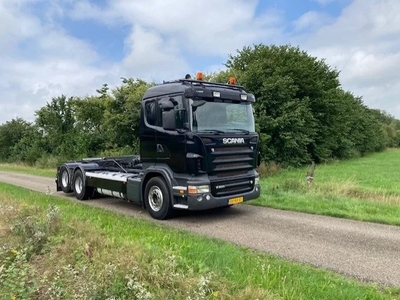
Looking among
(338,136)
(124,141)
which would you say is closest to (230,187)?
(124,141)

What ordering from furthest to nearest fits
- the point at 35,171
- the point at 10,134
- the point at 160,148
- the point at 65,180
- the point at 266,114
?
the point at 10,134, the point at 35,171, the point at 266,114, the point at 65,180, the point at 160,148

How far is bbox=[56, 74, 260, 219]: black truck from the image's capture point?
291 inches

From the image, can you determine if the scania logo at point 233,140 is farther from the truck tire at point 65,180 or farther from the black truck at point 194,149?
the truck tire at point 65,180

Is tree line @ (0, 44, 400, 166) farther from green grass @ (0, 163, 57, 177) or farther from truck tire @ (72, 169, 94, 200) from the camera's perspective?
truck tire @ (72, 169, 94, 200)

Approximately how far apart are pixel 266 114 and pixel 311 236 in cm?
1626

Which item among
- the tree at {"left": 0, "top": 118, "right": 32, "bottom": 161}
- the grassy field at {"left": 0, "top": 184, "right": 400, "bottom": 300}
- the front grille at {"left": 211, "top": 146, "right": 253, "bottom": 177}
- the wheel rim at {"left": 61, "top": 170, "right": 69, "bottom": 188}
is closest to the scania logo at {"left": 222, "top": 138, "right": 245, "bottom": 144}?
the front grille at {"left": 211, "top": 146, "right": 253, "bottom": 177}

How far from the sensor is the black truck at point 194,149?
24.2 feet

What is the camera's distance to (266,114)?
22.2 m

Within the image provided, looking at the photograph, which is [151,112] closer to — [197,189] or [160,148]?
[160,148]

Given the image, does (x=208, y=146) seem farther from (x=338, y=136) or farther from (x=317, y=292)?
(x=338, y=136)

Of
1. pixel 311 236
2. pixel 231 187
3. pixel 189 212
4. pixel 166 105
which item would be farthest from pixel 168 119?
pixel 311 236

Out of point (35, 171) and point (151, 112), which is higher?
point (151, 112)

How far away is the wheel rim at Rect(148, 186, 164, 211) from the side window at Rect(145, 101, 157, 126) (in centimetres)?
152

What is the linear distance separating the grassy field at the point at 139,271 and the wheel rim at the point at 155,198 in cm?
237
